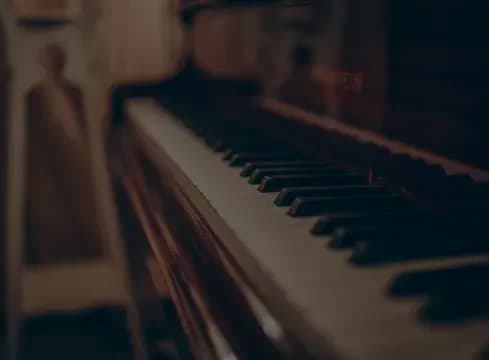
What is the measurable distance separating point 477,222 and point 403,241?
10cm

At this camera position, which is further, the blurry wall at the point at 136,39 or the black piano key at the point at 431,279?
the blurry wall at the point at 136,39

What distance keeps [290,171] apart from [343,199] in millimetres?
222

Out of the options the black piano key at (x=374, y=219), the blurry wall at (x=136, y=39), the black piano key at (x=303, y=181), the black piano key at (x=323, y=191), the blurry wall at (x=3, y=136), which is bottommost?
the blurry wall at (x=3, y=136)

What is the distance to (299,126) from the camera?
1.49 meters

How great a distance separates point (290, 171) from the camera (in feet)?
3.38

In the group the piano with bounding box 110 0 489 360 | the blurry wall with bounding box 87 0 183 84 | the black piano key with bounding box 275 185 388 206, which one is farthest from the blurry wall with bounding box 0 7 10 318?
the black piano key with bounding box 275 185 388 206

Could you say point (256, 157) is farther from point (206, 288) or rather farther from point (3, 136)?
point (3, 136)

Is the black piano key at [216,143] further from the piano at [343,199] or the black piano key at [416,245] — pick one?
the black piano key at [416,245]

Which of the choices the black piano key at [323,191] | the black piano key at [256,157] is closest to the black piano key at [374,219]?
the black piano key at [323,191]

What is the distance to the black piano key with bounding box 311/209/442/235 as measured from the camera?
0.69 meters

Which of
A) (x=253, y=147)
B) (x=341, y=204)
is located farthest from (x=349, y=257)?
(x=253, y=147)

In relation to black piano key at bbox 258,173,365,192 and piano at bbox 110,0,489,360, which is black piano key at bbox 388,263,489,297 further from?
black piano key at bbox 258,173,365,192

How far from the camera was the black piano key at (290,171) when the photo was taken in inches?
39.5

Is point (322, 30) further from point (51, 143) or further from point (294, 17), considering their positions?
point (51, 143)
